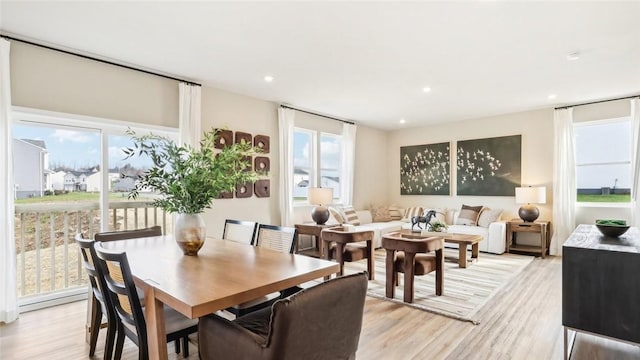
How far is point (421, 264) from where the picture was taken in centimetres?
342

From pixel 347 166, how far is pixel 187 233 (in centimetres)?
480

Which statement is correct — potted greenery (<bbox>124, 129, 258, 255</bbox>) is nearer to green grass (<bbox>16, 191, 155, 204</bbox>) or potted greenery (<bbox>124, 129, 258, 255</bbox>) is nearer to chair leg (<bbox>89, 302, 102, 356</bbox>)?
chair leg (<bbox>89, 302, 102, 356</bbox>)

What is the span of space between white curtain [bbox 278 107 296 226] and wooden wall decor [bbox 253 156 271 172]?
228 mm

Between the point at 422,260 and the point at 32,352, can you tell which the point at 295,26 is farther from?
the point at 32,352

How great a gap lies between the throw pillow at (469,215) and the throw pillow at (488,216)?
86 mm

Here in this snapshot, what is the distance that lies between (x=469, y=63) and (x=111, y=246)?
12.8ft

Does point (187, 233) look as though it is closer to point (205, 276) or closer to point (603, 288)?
point (205, 276)

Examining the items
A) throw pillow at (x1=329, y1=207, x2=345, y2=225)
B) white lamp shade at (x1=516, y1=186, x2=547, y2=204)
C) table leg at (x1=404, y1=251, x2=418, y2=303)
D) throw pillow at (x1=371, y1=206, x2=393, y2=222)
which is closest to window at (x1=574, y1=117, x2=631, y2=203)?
white lamp shade at (x1=516, y1=186, x2=547, y2=204)

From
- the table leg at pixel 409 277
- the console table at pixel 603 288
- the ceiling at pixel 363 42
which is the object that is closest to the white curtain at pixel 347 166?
the ceiling at pixel 363 42

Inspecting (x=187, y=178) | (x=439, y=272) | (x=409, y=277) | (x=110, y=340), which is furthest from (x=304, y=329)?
(x=439, y=272)

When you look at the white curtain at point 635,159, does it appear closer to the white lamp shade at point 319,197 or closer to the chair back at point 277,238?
the white lamp shade at point 319,197

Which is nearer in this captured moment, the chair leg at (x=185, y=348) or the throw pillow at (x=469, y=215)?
the chair leg at (x=185, y=348)

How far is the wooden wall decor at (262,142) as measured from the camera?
5055 millimetres

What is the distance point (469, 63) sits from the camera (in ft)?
12.0
